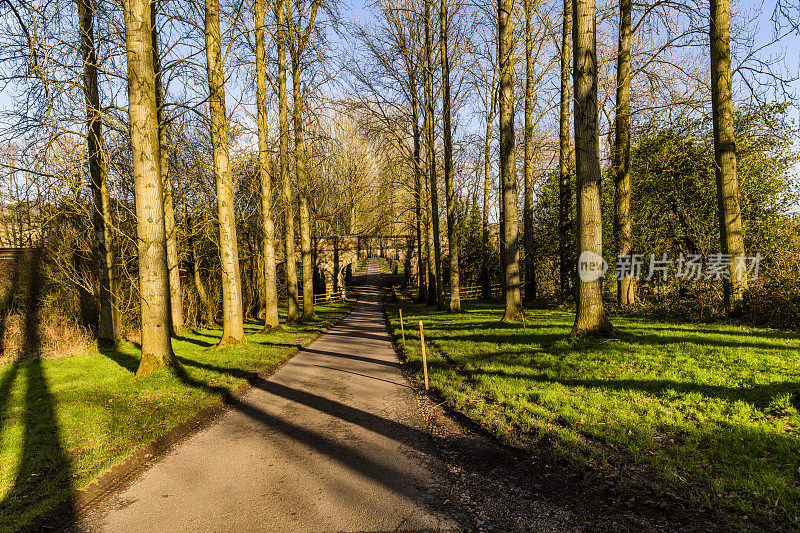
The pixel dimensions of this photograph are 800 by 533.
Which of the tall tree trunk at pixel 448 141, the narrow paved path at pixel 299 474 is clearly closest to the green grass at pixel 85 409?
the narrow paved path at pixel 299 474

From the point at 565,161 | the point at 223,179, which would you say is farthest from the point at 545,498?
the point at 565,161

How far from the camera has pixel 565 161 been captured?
1795 centimetres

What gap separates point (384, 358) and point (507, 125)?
8598 millimetres

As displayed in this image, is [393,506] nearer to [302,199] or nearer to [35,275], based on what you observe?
[35,275]

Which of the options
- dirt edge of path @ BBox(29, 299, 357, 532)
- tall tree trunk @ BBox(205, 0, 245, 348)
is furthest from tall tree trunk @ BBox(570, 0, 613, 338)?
tall tree trunk @ BBox(205, 0, 245, 348)

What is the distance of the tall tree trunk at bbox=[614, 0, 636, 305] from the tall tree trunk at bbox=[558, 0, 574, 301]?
2920 mm

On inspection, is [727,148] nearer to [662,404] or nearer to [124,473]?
[662,404]

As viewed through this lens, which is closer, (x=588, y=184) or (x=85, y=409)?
(x=85, y=409)

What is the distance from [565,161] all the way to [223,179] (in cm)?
1419

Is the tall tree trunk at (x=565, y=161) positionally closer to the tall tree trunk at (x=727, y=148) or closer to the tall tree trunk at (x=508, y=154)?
the tall tree trunk at (x=508, y=154)

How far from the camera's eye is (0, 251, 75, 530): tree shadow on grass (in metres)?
3.54

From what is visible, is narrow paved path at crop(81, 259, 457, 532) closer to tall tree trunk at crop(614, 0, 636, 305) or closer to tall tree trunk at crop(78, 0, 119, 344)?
tall tree trunk at crop(78, 0, 119, 344)

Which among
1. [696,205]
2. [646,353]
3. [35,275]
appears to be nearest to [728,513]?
[646,353]

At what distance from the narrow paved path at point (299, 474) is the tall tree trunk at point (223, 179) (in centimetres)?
485
